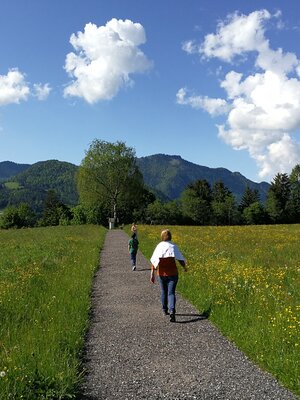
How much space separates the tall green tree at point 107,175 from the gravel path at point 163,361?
187 ft

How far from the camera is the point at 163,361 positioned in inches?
271

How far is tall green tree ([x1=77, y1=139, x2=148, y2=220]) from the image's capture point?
67125 millimetres

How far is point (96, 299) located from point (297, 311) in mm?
5813

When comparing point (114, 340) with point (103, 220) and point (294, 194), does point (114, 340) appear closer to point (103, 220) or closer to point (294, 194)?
point (103, 220)

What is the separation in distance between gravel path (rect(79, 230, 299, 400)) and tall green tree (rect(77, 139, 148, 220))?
56877 mm

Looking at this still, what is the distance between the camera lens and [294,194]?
103 m

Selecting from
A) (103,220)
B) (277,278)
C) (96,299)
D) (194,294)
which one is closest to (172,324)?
(194,294)

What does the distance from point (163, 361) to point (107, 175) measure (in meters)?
61.0

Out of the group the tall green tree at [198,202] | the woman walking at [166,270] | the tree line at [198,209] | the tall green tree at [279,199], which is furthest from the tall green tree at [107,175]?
the woman walking at [166,270]

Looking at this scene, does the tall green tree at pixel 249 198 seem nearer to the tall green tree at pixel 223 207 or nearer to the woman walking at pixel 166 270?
the tall green tree at pixel 223 207

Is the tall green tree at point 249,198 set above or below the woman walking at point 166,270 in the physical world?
above

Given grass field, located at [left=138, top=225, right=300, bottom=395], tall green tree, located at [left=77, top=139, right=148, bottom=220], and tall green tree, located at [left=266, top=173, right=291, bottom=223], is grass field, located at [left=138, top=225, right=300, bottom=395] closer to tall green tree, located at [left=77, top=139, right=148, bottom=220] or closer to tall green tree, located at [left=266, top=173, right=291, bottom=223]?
tall green tree, located at [left=77, top=139, right=148, bottom=220]

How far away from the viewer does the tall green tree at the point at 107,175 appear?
67125mm

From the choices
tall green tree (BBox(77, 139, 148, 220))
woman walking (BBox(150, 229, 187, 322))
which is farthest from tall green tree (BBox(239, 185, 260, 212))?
woman walking (BBox(150, 229, 187, 322))
